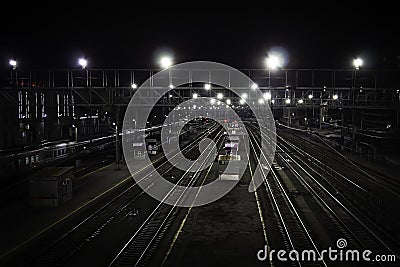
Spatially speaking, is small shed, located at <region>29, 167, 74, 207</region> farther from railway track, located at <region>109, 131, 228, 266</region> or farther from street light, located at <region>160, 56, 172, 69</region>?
street light, located at <region>160, 56, 172, 69</region>

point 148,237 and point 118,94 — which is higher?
point 118,94

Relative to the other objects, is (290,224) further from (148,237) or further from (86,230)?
(86,230)

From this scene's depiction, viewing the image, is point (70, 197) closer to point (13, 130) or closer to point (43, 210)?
point (43, 210)

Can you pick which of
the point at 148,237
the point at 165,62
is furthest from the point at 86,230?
the point at 165,62

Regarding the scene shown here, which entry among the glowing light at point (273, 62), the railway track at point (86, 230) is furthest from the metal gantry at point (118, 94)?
the railway track at point (86, 230)

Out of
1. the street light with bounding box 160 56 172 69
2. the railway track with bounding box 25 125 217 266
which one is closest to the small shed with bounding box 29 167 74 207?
the railway track with bounding box 25 125 217 266

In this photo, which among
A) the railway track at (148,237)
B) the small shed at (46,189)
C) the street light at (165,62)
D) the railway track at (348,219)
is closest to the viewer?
the railway track at (148,237)

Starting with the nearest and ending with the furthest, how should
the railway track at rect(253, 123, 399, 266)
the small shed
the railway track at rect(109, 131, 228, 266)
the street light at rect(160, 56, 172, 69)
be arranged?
1. the railway track at rect(109, 131, 228, 266)
2. the railway track at rect(253, 123, 399, 266)
3. the small shed
4. the street light at rect(160, 56, 172, 69)

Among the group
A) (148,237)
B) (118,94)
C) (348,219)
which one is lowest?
(148,237)

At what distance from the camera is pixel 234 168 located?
89.2 ft

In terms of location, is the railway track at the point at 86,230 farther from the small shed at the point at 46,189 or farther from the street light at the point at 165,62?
the street light at the point at 165,62

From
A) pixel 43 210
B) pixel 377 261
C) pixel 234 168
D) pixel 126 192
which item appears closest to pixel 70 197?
pixel 43 210

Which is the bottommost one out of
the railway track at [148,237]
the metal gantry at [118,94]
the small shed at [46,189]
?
the railway track at [148,237]

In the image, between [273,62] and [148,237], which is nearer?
[148,237]
